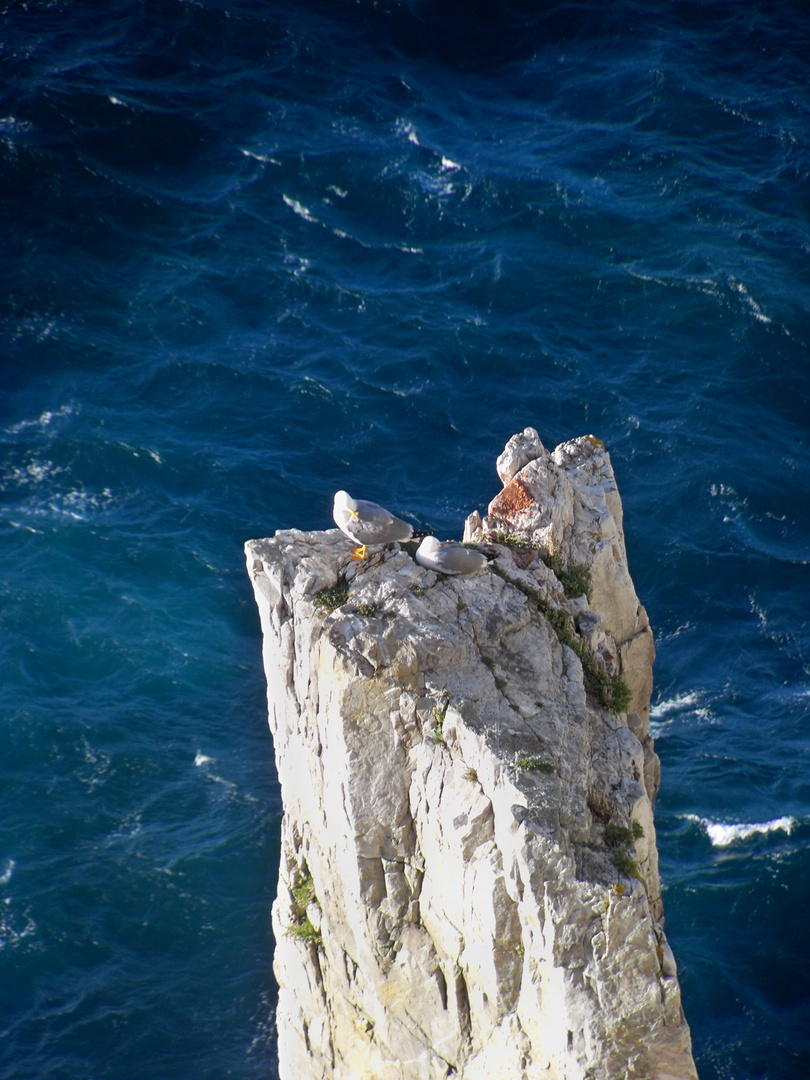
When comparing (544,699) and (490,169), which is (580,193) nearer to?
(490,169)

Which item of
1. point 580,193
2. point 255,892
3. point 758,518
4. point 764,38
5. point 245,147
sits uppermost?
point 764,38

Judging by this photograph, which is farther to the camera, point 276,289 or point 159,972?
point 276,289

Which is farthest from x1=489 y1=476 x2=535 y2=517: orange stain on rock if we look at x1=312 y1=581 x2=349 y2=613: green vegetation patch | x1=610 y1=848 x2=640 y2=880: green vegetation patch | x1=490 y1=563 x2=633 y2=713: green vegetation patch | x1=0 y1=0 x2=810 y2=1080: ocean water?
x1=0 y1=0 x2=810 y2=1080: ocean water

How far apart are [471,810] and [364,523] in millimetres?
7591

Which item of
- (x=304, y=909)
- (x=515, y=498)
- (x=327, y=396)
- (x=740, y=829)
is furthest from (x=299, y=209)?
(x=304, y=909)

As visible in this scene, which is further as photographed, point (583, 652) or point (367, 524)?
point (583, 652)

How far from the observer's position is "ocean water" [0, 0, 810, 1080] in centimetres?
5072

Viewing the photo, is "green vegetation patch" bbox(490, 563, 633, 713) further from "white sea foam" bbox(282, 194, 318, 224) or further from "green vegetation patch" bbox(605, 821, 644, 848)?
"white sea foam" bbox(282, 194, 318, 224)

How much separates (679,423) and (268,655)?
2090 inches

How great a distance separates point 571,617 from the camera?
2827cm

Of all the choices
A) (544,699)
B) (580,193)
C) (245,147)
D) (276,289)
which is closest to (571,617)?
(544,699)

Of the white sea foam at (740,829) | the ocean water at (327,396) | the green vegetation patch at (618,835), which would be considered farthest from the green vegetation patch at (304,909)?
the white sea foam at (740,829)

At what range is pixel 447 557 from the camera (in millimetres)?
26078

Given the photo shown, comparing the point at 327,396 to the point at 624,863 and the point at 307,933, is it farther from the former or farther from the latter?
the point at 624,863
